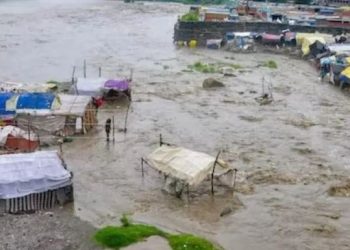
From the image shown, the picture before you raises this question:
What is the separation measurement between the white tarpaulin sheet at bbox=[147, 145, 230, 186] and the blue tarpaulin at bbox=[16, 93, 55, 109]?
639 cm

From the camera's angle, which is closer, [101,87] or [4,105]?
[4,105]

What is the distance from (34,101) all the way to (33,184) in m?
7.98

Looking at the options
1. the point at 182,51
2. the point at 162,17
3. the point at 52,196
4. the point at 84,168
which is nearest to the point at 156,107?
the point at 84,168

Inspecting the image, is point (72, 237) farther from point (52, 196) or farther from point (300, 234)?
point (300, 234)

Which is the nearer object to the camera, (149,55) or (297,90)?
(297,90)

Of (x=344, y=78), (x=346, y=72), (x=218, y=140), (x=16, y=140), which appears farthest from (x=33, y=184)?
(x=346, y=72)

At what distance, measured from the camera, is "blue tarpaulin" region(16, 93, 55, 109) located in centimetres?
2508

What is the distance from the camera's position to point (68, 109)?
25.0 metres

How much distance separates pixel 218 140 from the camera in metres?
26.1

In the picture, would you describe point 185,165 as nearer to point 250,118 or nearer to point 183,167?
point 183,167

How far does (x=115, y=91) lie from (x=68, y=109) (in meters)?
6.70

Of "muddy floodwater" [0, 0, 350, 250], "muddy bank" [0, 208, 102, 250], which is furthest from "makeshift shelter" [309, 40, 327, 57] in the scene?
"muddy bank" [0, 208, 102, 250]

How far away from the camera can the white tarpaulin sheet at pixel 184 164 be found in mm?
18984

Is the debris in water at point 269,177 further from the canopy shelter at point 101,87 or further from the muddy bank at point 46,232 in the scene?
the canopy shelter at point 101,87
